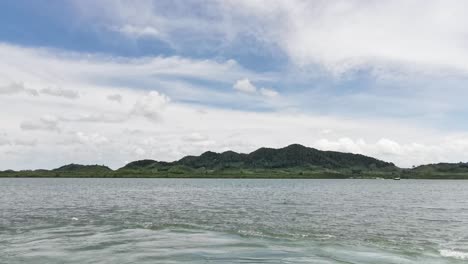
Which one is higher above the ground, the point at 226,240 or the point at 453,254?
the point at 226,240

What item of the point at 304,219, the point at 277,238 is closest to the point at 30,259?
the point at 277,238

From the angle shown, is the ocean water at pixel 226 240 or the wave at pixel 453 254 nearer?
the ocean water at pixel 226 240

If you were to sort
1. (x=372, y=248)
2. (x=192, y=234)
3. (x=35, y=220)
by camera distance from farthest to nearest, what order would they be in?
(x=35, y=220)
(x=192, y=234)
(x=372, y=248)

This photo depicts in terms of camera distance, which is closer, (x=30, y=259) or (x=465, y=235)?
(x=30, y=259)

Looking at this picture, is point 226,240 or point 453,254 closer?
point 453,254

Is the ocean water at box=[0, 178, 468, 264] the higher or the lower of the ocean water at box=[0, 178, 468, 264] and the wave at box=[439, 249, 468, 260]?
the higher

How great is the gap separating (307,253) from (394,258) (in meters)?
5.10

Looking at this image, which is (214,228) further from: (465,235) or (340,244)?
(465,235)

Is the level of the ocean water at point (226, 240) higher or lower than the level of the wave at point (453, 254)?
higher

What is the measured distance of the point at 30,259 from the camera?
A: 2570cm

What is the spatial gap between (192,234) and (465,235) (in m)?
24.0

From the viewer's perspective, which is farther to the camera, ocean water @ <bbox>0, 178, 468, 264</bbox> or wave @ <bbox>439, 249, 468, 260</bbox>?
wave @ <bbox>439, 249, 468, 260</bbox>

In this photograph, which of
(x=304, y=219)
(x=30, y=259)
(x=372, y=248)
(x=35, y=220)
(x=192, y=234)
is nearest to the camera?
(x=30, y=259)

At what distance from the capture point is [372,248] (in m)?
31.3
